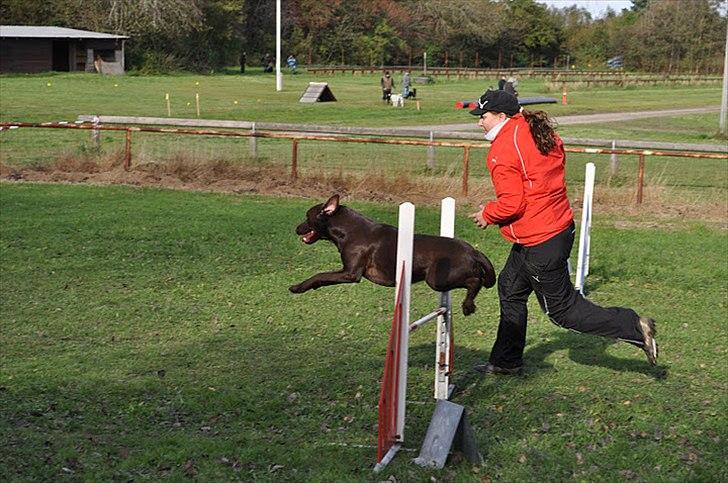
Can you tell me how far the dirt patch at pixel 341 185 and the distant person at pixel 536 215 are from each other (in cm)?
842

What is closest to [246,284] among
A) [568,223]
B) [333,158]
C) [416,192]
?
[568,223]

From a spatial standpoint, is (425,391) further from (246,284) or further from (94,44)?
(94,44)

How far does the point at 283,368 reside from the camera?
822 cm

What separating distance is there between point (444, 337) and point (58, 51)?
5698cm

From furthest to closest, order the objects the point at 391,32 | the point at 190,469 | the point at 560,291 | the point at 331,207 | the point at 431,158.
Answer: the point at 391,32 → the point at 431,158 → the point at 560,291 → the point at 331,207 → the point at 190,469

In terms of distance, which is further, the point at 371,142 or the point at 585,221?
the point at 371,142

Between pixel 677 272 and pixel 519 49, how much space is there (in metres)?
91.8

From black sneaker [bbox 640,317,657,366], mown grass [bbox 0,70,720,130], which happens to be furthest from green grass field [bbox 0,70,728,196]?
black sneaker [bbox 640,317,657,366]

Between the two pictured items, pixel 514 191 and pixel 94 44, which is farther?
pixel 94 44

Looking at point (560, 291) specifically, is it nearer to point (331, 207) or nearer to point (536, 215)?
point (536, 215)

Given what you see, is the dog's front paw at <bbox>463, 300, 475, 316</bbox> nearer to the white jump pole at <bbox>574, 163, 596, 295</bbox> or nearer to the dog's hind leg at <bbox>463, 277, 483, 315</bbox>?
the dog's hind leg at <bbox>463, 277, 483, 315</bbox>

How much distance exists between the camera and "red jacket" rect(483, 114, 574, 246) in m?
6.87

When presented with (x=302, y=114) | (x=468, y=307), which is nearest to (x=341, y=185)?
(x=468, y=307)

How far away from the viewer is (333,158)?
21859mm
